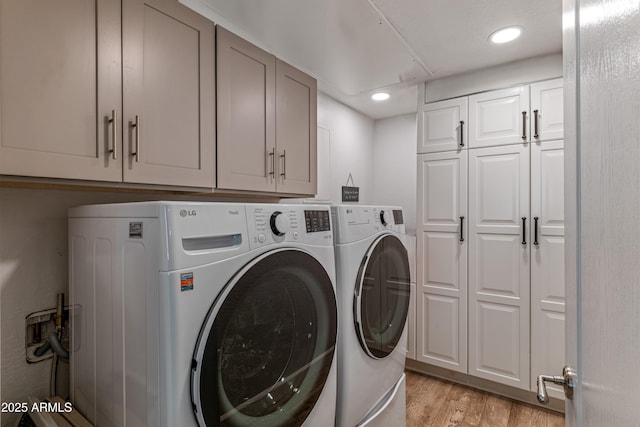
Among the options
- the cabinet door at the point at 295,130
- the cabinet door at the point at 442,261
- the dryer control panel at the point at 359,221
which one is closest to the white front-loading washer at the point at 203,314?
the dryer control panel at the point at 359,221

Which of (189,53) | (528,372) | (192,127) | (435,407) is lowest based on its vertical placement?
(435,407)

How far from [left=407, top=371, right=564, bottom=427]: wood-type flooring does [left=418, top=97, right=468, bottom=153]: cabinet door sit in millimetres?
1866

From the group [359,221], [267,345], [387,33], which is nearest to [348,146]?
[387,33]

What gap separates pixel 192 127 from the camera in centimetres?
127

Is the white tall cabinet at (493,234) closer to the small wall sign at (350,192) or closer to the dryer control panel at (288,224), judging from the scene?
the small wall sign at (350,192)

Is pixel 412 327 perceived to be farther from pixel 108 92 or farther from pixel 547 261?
pixel 108 92

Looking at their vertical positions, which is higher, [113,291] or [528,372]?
[113,291]

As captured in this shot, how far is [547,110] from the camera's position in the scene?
212cm

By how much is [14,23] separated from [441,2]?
1.68 meters

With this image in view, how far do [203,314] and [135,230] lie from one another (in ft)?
0.92

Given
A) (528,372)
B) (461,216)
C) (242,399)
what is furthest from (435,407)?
(242,399)

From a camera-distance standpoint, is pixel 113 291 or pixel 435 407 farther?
pixel 435 407

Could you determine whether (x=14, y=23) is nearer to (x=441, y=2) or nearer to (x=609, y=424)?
(x=609, y=424)

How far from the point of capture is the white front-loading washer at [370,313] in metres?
1.29
